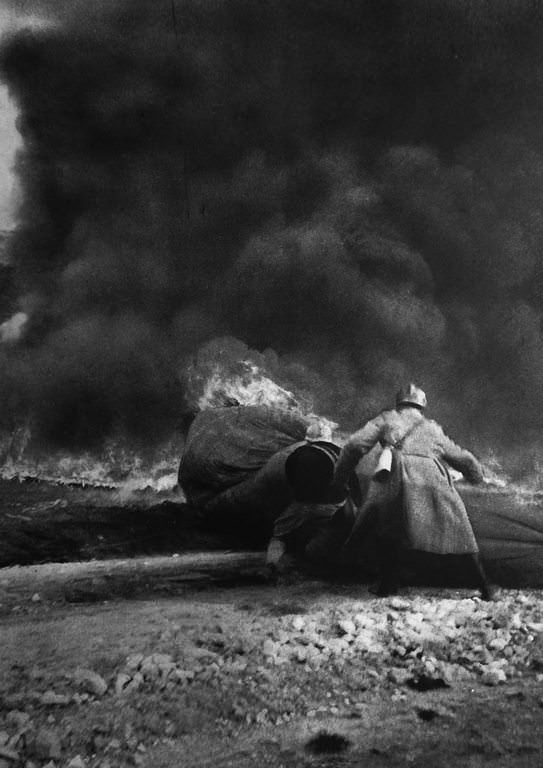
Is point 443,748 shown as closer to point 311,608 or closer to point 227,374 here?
point 311,608

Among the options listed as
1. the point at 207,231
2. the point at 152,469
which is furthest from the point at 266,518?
the point at 207,231

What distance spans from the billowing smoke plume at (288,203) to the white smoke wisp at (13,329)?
0.14 feet

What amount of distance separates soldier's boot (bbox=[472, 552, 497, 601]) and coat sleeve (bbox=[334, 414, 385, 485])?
97 cm

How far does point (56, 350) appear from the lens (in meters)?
4.72

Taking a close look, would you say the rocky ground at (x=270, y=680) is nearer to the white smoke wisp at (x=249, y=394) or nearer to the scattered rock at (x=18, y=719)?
the scattered rock at (x=18, y=719)

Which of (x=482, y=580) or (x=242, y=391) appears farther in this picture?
(x=242, y=391)

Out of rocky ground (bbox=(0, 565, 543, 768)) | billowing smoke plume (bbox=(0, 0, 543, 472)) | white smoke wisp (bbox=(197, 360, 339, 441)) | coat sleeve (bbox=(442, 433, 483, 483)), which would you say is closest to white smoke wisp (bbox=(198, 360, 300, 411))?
white smoke wisp (bbox=(197, 360, 339, 441))

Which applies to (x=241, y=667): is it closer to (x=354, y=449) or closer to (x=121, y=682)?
(x=121, y=682)

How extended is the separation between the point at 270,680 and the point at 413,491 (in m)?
1.55

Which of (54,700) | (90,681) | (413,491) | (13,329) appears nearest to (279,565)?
(413,491)

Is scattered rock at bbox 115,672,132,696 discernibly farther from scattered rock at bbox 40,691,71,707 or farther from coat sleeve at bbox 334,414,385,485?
coat sleeve at bbox 334,414,385,485

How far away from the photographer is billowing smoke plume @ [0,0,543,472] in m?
4.83

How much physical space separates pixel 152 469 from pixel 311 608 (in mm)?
1373

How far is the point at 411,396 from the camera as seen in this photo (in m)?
4.85
